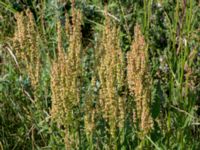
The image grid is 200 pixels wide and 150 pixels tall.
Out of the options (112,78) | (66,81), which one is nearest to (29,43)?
(66,81)

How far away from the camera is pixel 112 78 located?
1696mm

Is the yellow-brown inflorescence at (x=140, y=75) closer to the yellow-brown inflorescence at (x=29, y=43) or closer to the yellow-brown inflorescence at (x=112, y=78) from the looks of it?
the yellow-brown inflorescence at (x=112, y=78)

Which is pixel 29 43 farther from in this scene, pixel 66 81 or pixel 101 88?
pixel 101 88

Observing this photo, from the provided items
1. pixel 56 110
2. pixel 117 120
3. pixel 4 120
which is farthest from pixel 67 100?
pixel 4 120

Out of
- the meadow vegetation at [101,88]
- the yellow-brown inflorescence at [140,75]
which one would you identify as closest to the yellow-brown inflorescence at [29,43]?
the meadow vegetation at [101,88]

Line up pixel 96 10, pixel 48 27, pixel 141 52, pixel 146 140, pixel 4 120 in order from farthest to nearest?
pixel 96 10 → pixel 48 27 → pixel 4 120 → pixel 146 140 → pixel 141 52

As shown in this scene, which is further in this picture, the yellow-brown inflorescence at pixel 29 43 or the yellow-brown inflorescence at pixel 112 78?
the yellow-brown inflorescence at pixel 29 43

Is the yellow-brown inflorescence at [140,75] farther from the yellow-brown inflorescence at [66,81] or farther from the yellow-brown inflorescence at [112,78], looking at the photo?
the yellow-brown inflorescence at [66,81]

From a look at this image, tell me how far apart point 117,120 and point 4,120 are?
2.81 ft

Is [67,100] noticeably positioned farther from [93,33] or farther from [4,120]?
[93,33]

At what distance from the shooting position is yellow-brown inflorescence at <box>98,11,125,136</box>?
1.70 meters

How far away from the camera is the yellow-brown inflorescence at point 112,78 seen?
1.70 m

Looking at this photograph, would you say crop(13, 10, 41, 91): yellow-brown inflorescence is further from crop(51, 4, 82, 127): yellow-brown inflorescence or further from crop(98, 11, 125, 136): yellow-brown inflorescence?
crop(98, 11, 125, 136): yellow-brown inflorescence

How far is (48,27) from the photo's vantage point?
3094 mm
